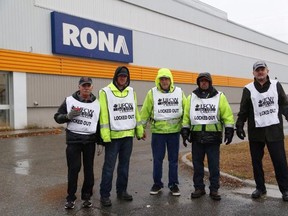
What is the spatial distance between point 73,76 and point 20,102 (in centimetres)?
360

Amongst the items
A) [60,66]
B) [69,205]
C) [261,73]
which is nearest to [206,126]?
[261,73]

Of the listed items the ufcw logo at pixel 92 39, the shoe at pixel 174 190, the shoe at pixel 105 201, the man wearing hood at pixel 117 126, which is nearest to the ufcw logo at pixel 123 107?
the man wearing hood at pixel 117 126

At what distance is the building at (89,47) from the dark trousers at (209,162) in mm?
14384

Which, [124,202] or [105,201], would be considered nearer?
[105,201]

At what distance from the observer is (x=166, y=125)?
6.32 meters

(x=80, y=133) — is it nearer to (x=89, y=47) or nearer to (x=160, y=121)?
(x=160, y=121)

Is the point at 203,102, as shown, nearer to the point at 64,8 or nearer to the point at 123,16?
the point at 64,8

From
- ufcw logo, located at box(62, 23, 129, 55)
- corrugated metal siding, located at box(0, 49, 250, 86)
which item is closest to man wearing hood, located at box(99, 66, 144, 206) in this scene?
corrugated metal siding, located at box(0, 49, 250, 86)

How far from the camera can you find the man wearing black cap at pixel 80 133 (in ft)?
18.2

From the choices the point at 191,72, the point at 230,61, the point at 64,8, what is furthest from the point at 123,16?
the point at 230,61

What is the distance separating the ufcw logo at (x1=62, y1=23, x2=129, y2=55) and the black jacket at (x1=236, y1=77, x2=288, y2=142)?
15.9m

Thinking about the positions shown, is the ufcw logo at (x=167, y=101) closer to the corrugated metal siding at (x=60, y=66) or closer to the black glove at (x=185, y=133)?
the black glove at (x=185, y=133)

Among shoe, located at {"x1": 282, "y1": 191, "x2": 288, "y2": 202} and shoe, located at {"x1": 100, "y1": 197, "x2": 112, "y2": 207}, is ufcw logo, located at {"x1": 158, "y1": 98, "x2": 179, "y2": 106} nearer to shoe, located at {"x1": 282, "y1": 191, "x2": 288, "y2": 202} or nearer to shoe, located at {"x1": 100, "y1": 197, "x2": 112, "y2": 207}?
shoe, located at {"x1": 100, "y1": 197, "x2": 112, "y2": 207}

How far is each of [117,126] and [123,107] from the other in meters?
0.31
